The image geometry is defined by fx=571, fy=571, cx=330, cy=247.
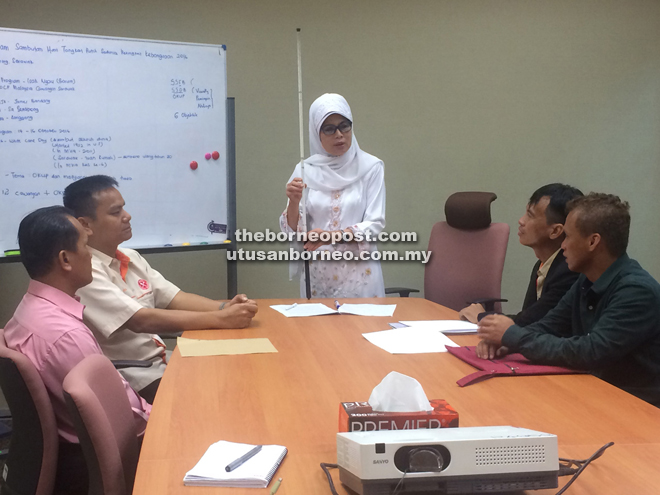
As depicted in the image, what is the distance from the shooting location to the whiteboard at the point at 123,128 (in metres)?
2.75

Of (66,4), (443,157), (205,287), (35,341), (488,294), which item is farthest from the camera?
(443,157)

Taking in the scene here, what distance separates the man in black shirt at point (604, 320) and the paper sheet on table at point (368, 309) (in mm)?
693

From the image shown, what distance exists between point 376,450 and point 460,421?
43 cm

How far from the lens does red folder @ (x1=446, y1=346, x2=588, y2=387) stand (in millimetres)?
1445

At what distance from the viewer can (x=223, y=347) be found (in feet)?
5.77

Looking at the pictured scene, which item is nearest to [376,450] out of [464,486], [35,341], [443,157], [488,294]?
[464,486]

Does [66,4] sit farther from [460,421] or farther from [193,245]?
[460,421]

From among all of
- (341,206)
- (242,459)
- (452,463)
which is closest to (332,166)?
(341,206)

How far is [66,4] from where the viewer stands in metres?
3.26

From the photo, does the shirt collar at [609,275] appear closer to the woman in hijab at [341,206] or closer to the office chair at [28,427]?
the woman in hijab at [341,206]

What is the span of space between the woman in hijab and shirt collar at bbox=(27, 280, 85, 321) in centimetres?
134

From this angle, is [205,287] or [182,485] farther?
[205,287]

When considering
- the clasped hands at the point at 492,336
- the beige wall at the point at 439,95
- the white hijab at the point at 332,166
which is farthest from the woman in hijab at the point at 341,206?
the clasped hands at the point at 492,336

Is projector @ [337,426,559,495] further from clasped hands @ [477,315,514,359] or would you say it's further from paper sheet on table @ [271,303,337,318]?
paper sheet on table @ [271,303,337,318]
